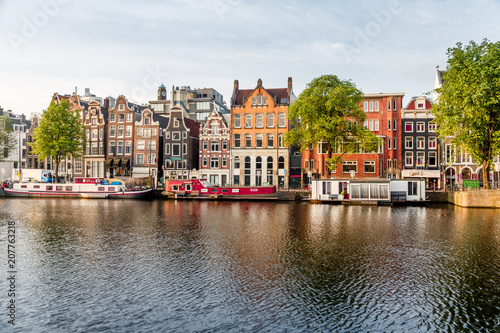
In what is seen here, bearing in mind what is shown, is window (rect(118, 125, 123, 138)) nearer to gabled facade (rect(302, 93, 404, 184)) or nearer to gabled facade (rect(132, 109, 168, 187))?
gabled facade (rect(132, 109, 168, 187))

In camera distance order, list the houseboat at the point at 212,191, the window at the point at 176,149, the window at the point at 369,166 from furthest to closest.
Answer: the window at the point at 176,149 → the window at the point at 369,166 → the houseboat at the point at 212,191

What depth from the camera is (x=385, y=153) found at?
7212cm

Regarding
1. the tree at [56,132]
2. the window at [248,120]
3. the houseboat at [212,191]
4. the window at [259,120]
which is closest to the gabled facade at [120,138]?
the tree at [56,132]

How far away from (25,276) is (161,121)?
68.7 metres

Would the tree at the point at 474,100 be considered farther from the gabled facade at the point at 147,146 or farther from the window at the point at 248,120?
the gabled facade at the point at 147,146

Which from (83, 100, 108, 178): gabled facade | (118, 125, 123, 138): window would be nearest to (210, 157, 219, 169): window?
(118, 125, 123, 138): window

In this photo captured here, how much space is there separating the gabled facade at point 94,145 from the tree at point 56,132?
12222mm

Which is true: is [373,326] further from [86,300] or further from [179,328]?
[86,300]

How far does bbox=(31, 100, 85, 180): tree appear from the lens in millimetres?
67688

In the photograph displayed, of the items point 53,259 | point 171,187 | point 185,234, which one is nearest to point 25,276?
point 53,259

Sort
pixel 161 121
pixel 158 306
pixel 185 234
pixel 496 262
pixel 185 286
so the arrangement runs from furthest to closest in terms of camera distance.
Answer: pixel 161 121 < pixel 185 234 < pixel 496 262 < pixel 185 286 < pixel 158 306

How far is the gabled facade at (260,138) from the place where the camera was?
74.7m

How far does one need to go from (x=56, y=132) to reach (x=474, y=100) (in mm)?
67611

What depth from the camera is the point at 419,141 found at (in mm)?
73438
